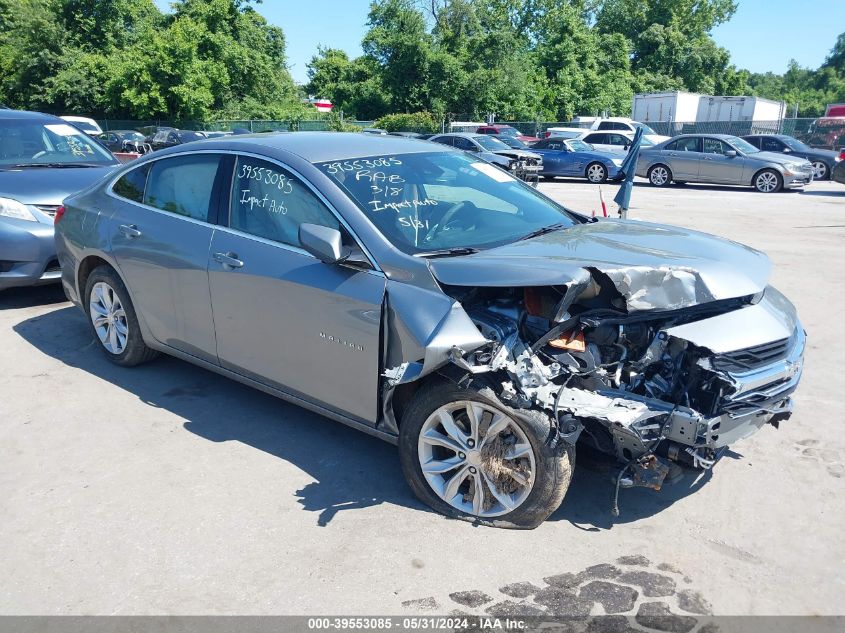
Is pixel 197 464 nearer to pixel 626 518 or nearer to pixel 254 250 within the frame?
pixel 254 250

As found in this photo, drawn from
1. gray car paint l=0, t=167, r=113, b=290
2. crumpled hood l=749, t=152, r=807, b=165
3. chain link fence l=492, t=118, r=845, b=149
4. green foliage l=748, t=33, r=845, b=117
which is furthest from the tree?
gray car paint l=0, t=167, r=113, b=290

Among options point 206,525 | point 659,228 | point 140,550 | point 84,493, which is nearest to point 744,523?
point 659,228

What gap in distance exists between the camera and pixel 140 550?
3369 mm

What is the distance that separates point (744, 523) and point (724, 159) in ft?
61.5

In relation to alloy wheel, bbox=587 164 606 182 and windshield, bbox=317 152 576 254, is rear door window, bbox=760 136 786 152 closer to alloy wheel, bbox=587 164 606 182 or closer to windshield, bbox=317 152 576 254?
alloy wheel, bbox=587 164 606 182

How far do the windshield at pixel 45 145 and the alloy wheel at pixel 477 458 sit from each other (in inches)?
250

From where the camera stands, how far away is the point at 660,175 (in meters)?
21.6

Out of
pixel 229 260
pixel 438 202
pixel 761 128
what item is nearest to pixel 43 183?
pixel 229 260

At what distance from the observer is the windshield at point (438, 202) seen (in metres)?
3.98

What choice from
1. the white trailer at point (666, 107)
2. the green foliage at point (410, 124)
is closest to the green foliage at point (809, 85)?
the white trailer at point (666, 107)

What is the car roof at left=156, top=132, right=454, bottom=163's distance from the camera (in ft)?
14.3

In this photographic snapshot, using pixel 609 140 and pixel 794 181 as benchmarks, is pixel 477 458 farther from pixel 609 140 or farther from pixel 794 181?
pixel 609 140

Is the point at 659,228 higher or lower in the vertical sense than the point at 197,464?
higher

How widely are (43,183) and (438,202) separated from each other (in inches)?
192
